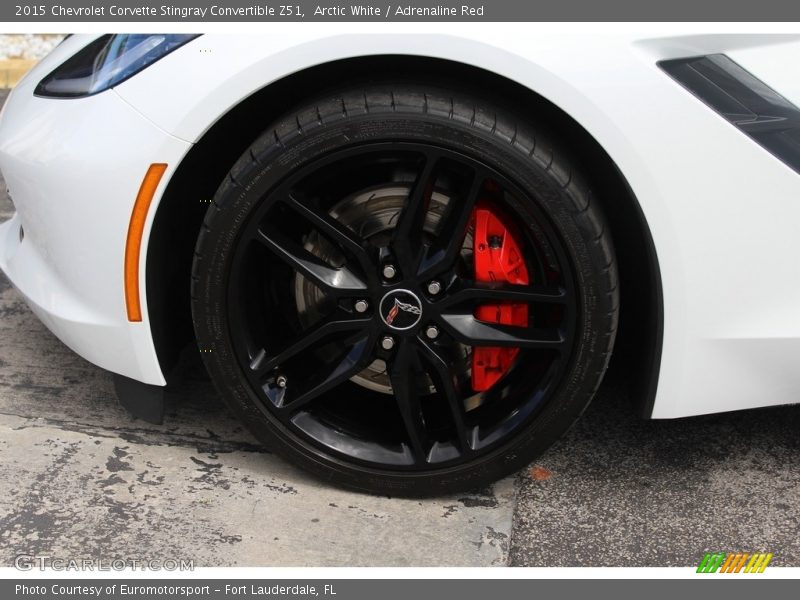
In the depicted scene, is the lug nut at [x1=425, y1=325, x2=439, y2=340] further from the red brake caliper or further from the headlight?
the headlight

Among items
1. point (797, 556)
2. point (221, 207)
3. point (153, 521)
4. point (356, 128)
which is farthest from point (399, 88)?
point (797, 556)

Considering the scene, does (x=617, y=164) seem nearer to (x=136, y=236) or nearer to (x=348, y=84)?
(x=348, y=84)

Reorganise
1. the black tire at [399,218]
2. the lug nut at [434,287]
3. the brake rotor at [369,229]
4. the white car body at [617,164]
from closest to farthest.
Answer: the white car body at [617,164] → the black tire at [399,218] → the lug nut at [434,287] → the brake rotor at [369,229]

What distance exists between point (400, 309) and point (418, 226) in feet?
0.62

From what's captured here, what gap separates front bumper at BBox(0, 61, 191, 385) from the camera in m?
2.00

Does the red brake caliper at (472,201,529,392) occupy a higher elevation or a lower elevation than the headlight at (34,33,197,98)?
lower

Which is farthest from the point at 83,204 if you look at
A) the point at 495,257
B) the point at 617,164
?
the point at 617,164

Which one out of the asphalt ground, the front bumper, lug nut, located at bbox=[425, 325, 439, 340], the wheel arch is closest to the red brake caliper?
lug nut, located at bbox=[425, 325, 439, 340]

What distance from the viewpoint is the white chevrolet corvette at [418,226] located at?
188cm

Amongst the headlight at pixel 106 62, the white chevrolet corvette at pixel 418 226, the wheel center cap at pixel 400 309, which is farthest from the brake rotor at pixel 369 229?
the headlight at pixel 106 62

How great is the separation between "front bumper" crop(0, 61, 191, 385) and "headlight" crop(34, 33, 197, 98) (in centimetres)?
3

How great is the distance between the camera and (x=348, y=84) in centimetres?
201

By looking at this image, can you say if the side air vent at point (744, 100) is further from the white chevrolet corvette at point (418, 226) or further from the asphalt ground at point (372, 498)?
the asphalt ground at point (372, 498)

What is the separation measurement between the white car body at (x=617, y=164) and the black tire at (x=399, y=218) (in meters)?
0.12
